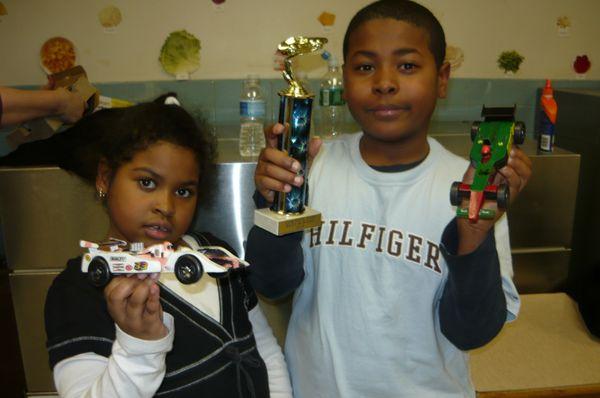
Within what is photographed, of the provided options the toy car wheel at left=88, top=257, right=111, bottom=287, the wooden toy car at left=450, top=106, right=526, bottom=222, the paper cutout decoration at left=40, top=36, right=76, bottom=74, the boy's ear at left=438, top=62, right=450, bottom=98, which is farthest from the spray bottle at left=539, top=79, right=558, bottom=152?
the paper cutout decoration at left=40, top=36, right=76, bottom=74

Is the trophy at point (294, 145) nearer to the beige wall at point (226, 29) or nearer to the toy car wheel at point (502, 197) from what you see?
the toy car wheel at point (502, 197)

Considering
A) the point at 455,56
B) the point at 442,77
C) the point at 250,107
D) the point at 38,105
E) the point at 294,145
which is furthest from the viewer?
the point at 455,56

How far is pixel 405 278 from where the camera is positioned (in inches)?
36.5

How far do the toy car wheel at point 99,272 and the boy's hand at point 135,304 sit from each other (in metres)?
0.01

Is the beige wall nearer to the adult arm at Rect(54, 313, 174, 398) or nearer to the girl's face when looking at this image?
the girl's face

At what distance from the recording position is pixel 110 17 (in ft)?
6.73

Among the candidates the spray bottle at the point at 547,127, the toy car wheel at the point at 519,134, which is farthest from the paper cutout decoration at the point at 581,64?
the toy car wheel at the point at 519,134

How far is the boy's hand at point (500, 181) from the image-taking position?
789mm

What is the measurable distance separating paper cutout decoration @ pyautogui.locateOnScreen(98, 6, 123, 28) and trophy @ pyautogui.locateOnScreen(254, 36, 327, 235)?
1429mm

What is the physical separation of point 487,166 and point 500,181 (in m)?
0.04

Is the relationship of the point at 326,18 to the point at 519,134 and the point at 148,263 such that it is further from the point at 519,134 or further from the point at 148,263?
the point at 148,263

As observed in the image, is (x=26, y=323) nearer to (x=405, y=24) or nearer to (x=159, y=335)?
(x=159, y=335)

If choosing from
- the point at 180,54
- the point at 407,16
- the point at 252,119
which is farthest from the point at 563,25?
the point at 407,16

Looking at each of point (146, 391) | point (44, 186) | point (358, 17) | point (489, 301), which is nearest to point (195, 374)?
point (146, 391)
